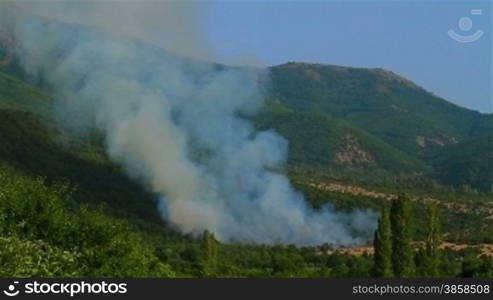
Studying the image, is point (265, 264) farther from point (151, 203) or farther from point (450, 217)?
point (450, 217)

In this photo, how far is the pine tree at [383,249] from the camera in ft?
225

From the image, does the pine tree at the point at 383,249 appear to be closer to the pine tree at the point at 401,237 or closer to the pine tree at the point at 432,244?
the pine tree at the point at 401,237

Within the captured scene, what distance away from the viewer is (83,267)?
1501 inches

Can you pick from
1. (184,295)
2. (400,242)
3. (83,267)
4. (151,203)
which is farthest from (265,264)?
(184,295)

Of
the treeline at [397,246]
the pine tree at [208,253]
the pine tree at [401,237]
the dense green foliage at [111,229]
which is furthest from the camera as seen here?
the pine tree at [208,253]

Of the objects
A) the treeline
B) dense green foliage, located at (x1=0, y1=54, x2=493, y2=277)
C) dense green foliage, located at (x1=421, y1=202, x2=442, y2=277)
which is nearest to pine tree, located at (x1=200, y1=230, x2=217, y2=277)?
dense green foliage, located at (x1=0, y1=54, x2=493, y2=277)

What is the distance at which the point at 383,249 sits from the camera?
6912 centimetres

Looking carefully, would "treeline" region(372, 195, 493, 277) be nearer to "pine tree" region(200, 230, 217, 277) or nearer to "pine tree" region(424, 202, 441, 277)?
"pine tree" region(424, 202, 441, 277)

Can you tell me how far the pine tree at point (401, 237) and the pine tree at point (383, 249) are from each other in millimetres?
584

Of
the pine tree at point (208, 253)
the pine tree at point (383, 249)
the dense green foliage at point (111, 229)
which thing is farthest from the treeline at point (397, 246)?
the pine tree at point (208, 253)

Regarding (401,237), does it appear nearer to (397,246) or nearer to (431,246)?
(397,246)

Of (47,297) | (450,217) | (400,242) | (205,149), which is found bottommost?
(47,297)

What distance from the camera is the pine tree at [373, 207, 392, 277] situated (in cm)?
6850

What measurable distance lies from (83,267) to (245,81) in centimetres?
14670
